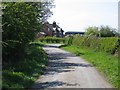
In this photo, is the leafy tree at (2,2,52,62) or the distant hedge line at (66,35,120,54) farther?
the distant hedge line at (66,35,120,54)

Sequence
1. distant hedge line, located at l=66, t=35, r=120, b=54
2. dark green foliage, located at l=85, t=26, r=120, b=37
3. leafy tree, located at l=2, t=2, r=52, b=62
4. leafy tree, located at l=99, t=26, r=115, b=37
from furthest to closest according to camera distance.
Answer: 1. leafy tree, located at l=99, t=26, r=115, b=37
2. dark green foliage, located at l=85, t=26, r=120, b=37
3. distant hedge line, located at l=66, t=35, r=120, b=54
4. leafy tree, located at l=2, t=2, r=52, b=62

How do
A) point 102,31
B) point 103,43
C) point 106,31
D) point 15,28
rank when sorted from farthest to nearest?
point 102,31 < point 106,31 < point 103,43 < point 15,28

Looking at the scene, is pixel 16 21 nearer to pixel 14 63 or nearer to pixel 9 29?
pixel 9 29

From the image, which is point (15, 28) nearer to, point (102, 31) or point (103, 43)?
point (103, 43)

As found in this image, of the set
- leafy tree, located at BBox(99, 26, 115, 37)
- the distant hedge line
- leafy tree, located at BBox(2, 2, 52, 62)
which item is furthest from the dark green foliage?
leafy tree, located at BBox(2, 2, 52, 62)

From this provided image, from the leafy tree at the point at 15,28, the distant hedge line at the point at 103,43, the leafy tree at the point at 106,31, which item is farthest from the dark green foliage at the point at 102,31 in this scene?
the leafy tree at the point at 15,28

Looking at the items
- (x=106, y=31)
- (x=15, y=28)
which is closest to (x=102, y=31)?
(x=106, y=31)

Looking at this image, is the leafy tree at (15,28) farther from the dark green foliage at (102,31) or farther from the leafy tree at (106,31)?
the leafy tree at (106,31)

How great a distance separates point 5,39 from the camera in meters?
20.0

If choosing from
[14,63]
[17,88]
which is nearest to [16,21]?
[14,63]

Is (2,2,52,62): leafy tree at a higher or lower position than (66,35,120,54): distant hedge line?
higher

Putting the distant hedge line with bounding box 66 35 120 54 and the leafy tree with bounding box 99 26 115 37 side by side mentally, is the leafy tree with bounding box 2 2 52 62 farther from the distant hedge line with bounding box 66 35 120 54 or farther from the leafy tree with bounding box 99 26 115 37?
the leafy tree with bounding box 99 26 115 37

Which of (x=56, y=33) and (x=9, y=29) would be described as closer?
(x=9, y=29)

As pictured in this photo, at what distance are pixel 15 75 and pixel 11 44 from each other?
4.78 metres
